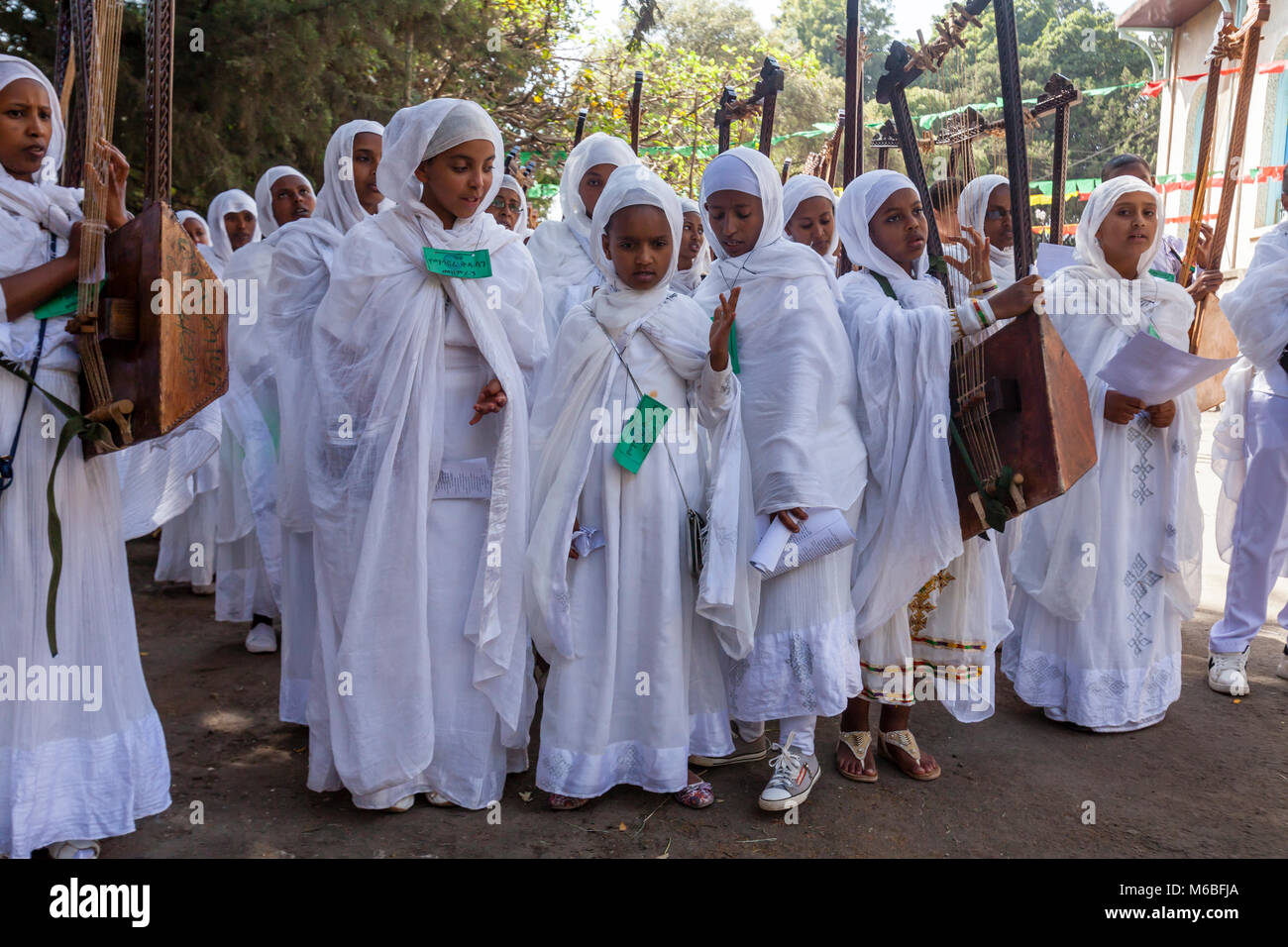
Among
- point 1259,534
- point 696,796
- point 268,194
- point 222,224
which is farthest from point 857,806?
point 222,224

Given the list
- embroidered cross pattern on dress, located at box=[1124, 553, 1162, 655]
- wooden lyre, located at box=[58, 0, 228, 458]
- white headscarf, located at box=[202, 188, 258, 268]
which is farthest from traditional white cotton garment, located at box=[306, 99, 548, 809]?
white headscarf, located at box=[202, 188, 258, 268]

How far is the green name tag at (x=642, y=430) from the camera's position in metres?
3.65

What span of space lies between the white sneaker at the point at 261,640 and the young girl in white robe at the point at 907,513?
303 centimetres

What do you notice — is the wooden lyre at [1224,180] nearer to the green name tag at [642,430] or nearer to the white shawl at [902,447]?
the white shawl at [902,447]

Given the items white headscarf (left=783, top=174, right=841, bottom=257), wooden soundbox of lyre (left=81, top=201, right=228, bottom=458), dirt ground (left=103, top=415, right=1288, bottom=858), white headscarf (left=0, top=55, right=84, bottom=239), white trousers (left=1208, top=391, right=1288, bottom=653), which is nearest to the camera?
wooden soundbox of lyre (left=81, top=201, right=228, bottom=458)

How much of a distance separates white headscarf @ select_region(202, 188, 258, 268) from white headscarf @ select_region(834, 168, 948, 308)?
13.9 feet

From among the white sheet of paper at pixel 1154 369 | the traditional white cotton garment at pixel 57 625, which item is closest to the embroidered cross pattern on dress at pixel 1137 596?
the white sheet of paper at pixel 1154 369

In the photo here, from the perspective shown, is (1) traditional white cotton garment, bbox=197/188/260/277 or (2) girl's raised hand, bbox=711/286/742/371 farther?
(1) traditional white cotton garment, bbox=197/188/260/277

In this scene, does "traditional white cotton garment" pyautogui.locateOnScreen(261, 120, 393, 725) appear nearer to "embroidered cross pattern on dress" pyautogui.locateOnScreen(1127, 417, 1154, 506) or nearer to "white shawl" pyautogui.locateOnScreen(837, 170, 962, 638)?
"white shawl" pyautogui.locateOnScreen(837, 170, 962, 638)

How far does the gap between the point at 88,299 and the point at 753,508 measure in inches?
83.8

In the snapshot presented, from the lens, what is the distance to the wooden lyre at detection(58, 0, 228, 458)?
2945 millimetres

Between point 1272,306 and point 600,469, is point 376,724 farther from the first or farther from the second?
point 1272,306
